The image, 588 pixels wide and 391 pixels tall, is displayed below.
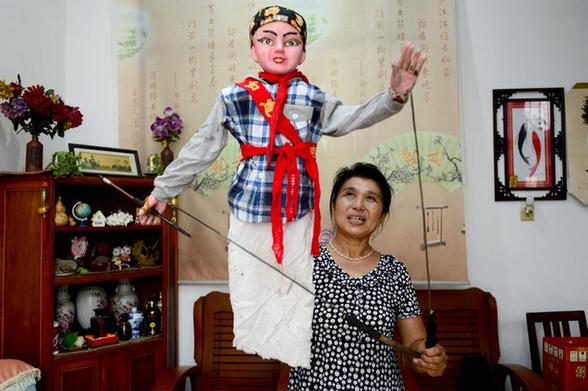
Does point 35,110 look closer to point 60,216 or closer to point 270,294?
point 60,216

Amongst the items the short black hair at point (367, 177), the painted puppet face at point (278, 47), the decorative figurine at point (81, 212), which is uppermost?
the painted puppet face at point (278, 47)

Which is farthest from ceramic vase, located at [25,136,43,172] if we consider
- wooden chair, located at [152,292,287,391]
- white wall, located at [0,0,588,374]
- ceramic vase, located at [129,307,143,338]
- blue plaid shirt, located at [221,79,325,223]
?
blue plaid shirt, located at [221,79,325,223]

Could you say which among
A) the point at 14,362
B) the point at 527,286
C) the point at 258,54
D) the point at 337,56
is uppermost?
the point at 337,56

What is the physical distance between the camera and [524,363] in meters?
2.37

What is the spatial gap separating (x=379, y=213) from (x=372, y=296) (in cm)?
28

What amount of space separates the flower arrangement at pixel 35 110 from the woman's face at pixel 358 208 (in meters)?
1.41

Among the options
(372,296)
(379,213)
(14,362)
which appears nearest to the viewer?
(372,296)

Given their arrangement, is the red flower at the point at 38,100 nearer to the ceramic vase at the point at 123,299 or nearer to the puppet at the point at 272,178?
the ceramic vase at the point at 123,299

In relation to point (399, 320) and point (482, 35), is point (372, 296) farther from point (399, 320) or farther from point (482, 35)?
point (482, 35)

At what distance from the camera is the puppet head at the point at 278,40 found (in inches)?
45.4

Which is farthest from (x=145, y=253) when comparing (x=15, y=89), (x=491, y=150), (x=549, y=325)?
(x=549, y=325)

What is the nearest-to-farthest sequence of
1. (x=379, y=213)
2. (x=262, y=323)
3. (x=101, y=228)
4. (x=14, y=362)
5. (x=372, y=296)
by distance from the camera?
(x=262, y=323), (x=372, y=296), (x=379, y=213), (x=14, y=362), (x=101, y=228)

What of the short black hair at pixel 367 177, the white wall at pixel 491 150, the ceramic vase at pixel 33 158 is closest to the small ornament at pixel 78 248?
the ceramic vase at pixel 33 158

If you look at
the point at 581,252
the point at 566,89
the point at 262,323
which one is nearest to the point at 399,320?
the point at 262,323
